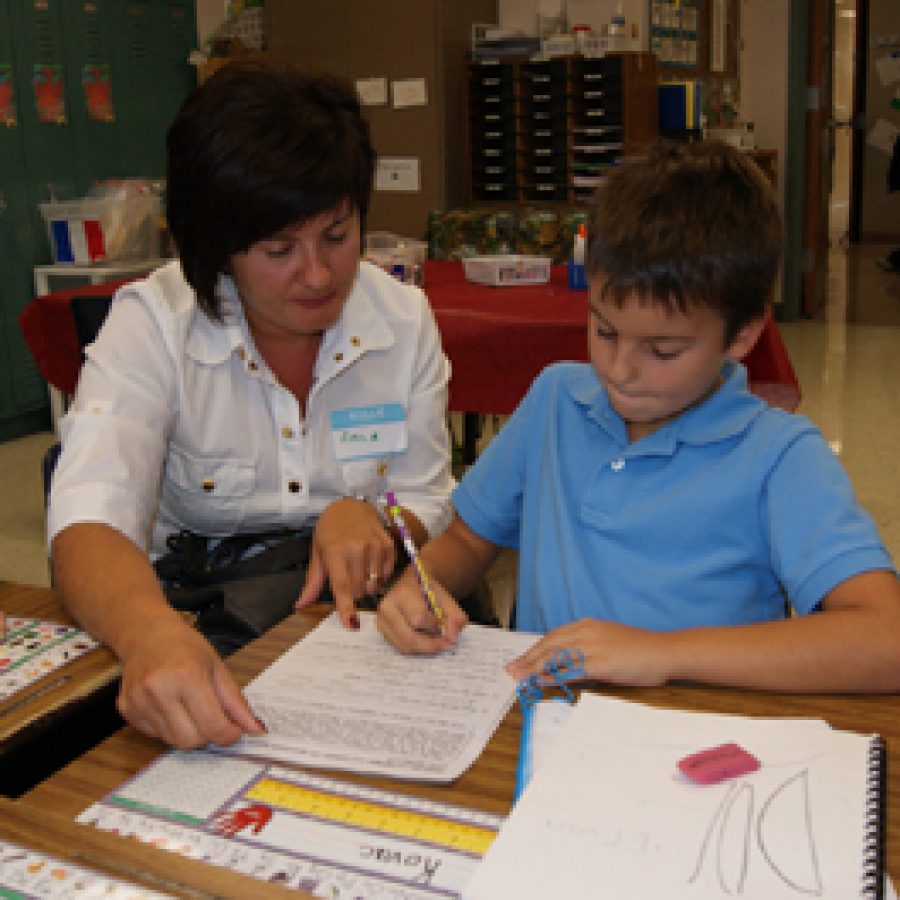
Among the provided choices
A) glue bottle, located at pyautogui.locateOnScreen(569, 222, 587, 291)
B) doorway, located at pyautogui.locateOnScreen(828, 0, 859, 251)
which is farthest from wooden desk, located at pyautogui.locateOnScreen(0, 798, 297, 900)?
doorway, located at pyautogui.locateOnScreen(828, 0, 859, 251)

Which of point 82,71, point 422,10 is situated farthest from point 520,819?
point 422,10

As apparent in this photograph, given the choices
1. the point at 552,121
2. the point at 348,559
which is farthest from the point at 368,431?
the point at 552,121

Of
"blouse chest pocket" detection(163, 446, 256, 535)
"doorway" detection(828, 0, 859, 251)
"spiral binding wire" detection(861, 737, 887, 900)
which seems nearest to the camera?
"spiral binding wire" detection(861, 737, 887, 900)

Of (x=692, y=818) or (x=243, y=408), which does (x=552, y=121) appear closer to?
(x=243, y=408)

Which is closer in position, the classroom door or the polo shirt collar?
the polo shirt collar

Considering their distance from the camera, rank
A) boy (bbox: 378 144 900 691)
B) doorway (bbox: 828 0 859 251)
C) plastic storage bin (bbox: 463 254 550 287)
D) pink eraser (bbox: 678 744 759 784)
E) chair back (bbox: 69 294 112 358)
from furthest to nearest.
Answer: doorway (bbox: 828 0 859 251) < plastic storage bin (bbox: 463 254 550 287) < chair back (bbox: 69 294 112 358) < boy (bbox: 378 144 900 691) < pink eraser (bbox: 678 744 759 784)

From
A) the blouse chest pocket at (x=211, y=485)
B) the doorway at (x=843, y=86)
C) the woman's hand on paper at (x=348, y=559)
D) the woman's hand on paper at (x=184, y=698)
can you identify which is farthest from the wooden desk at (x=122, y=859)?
the doorway at (x=843, y=86)

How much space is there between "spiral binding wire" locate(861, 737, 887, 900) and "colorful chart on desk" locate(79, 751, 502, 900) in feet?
0.77

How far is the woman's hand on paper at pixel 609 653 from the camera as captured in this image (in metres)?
0.91

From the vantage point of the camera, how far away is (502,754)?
32.6 inches

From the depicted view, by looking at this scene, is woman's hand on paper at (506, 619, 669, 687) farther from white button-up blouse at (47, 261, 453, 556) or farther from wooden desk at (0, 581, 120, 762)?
white button-up blouse at (47, 261, 453, 556)

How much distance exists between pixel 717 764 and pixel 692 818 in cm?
6

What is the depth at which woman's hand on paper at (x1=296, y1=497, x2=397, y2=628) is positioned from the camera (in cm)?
116

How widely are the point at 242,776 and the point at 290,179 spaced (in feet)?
2.47
